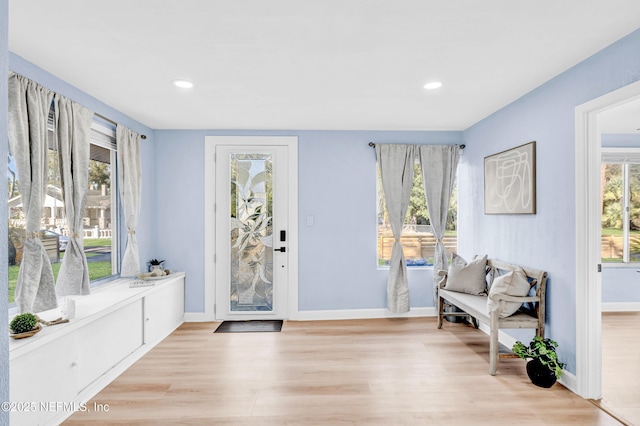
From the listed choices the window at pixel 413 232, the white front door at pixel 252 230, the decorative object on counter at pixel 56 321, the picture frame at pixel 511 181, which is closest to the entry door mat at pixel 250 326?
the white front door at pixel 252 230

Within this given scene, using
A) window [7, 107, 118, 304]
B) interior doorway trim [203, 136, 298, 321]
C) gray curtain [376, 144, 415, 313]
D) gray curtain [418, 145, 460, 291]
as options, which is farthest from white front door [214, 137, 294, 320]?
gray curtain [418, 145, 460, 291]

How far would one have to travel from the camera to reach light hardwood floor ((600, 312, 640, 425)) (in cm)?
223

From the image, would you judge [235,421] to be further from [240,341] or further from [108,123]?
[108,123]

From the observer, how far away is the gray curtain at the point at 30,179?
206 cm

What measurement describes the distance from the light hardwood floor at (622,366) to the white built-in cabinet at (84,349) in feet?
11.9

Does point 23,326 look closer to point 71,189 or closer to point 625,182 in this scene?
point 71,189

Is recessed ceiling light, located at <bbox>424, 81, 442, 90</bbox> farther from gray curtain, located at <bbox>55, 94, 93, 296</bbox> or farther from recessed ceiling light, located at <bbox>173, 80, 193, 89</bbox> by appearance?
gray curtain, located at <bbox>55, 94, 93, 296</bbox>

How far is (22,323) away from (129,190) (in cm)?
180

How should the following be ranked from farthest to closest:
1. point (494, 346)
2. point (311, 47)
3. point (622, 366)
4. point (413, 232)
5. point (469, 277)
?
point (413, 232), point (469, 277), point (622, 366), point (494, 346), point (311, 47)

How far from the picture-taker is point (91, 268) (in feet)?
10.4

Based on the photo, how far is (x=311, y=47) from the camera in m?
2.11

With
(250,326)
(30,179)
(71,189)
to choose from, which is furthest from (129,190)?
(250,326)

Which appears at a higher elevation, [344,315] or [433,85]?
[433,85]

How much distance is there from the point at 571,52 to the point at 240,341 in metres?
3.74
